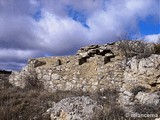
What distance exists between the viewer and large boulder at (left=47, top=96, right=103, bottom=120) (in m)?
7.95

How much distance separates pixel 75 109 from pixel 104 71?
4.33 meters

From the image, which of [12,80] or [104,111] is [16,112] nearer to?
[104,111]

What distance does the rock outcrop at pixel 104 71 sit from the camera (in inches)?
388

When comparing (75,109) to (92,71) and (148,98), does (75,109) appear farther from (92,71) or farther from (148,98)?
(92,71)

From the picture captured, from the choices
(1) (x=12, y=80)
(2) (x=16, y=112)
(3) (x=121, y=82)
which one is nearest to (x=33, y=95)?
(2) (x=16, y=112)

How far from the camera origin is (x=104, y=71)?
1227cm

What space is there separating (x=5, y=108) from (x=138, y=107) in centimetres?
396

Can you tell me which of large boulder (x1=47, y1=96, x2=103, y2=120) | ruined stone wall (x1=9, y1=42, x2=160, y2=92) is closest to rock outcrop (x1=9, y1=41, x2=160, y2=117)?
ruined stone wall (x1=9, y1=42, x2=160, y2=92)

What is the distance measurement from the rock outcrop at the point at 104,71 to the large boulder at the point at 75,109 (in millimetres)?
116

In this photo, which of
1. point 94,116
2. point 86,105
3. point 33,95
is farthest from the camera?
point 33,95

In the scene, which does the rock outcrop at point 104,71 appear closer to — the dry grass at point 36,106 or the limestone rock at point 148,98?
the limestone rock at point 148,98

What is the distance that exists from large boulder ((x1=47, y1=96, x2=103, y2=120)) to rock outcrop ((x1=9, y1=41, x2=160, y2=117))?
0.12 meters

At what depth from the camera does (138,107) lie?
8078mm

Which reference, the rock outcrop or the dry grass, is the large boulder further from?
the dry grass
